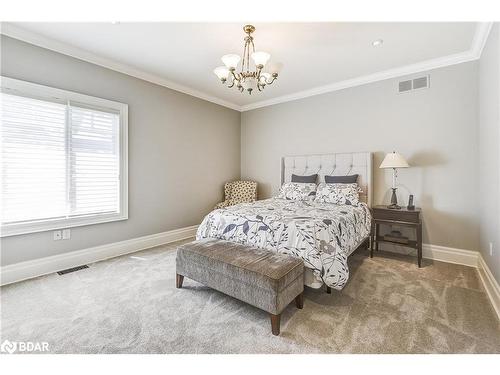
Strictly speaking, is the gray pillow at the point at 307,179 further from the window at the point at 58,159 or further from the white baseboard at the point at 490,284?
the window at the point at 58,159

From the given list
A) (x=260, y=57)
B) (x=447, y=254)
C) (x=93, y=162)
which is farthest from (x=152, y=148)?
(x=447, y=254)

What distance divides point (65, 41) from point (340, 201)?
396 cm

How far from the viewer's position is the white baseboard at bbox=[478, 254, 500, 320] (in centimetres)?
200

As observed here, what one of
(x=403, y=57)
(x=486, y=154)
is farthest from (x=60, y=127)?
(x=486, y=154)

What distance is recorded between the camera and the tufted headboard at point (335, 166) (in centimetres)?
359

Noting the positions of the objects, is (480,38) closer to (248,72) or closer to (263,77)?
(263,77)

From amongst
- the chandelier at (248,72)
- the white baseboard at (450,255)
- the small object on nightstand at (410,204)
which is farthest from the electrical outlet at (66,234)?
the white baseboard at (450,255)

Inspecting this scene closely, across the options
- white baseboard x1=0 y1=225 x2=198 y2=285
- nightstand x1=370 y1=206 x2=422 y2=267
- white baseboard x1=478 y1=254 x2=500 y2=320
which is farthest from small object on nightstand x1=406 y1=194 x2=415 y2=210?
white baseboard x1=0 y1=225 x2=198 y2=285

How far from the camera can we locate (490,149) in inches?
91.2

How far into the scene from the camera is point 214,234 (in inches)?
106

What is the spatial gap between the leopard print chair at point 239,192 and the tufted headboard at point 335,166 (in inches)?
25.6

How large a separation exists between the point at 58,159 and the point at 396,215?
4.27m

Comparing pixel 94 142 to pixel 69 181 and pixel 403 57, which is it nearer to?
pixel 69 181

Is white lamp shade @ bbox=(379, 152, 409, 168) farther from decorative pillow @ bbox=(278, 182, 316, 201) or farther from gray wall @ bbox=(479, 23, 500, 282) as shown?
decorative pillow @ bbox=(278, 182, 316, 201)
